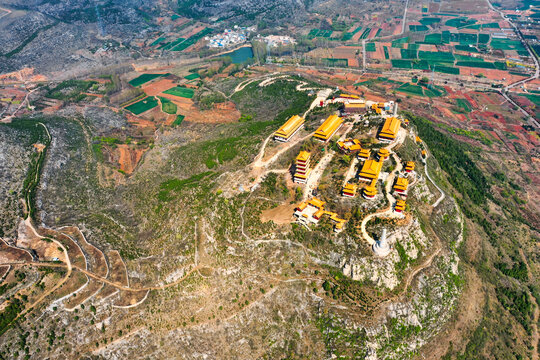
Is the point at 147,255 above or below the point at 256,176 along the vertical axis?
below

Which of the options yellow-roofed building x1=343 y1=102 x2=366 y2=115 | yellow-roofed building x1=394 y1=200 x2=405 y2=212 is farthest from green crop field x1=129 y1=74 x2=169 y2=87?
yellow-roofed building x1=394 y1=200 x2=405 y2=212

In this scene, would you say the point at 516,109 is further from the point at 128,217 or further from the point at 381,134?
the point at 128,217

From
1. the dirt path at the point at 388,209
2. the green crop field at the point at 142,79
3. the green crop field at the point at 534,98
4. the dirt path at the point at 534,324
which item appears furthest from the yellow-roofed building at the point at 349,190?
the green crop field at the point at 142,79

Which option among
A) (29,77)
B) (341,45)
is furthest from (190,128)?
(341,45)

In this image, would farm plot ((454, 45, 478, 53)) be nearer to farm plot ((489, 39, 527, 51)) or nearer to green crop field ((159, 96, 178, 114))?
farm plot ((489, 39, 527, 51))

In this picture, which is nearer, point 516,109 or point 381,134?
point 381,134

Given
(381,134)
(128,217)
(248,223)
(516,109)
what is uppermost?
(381,134)

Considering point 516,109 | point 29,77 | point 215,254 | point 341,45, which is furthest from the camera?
point 341,45
